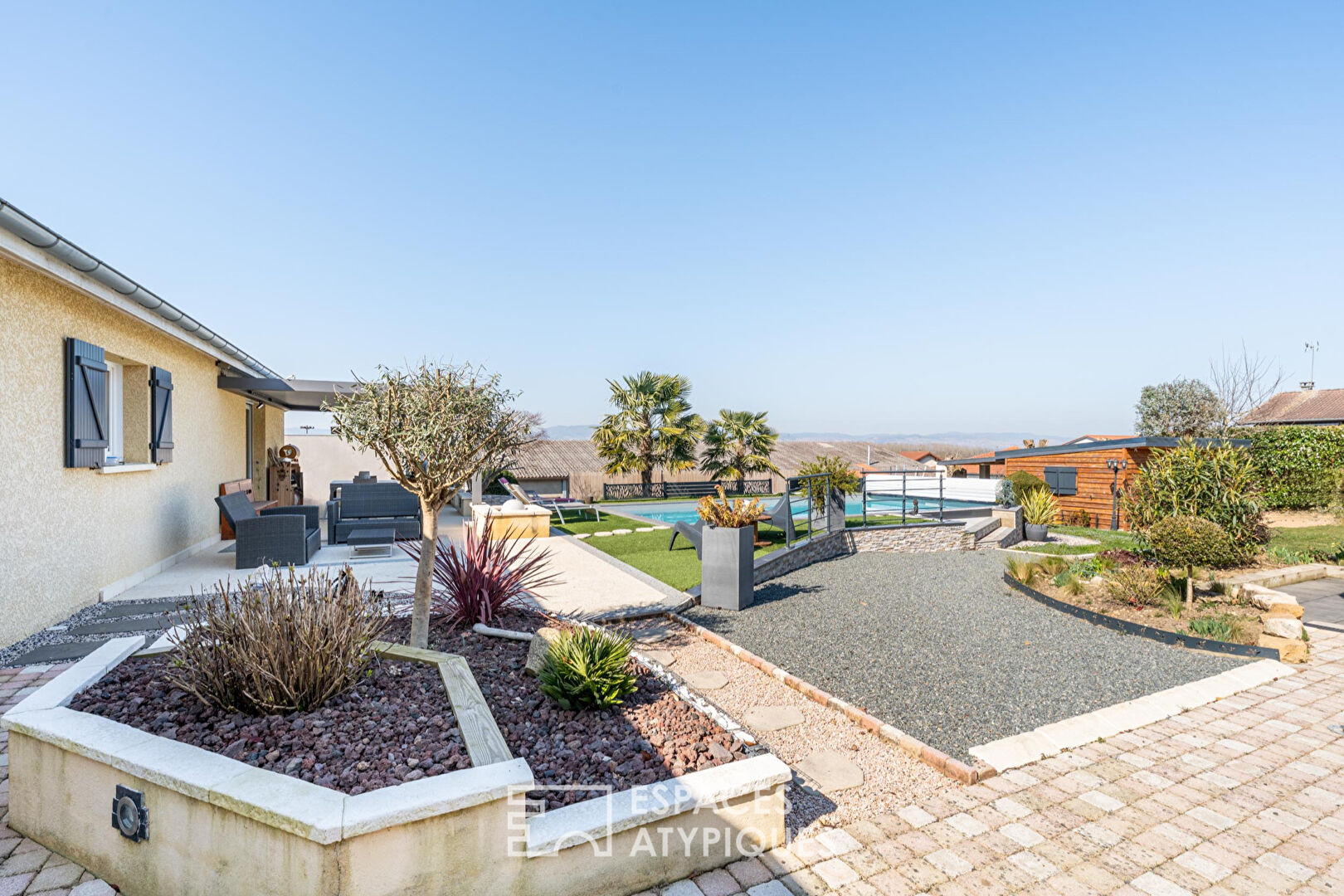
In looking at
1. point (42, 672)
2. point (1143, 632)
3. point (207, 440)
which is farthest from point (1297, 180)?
point (207, 440)

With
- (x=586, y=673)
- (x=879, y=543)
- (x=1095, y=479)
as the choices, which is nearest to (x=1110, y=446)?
(x=1095, y=479)

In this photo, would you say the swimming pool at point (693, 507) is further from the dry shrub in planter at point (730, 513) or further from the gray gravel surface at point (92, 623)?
the gray gravel surface at point (92, 623)

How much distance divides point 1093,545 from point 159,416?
48.1ft

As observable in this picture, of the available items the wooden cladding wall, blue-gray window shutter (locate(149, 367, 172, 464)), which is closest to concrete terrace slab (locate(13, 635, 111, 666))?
blue-gray window shutter (locate(149, 367, 172, 464))

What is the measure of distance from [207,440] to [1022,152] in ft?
49.4

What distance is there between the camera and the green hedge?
1438cm

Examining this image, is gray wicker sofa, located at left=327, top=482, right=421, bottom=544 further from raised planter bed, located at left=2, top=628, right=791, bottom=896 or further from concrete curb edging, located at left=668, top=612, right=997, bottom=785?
raised planter bed, located at left=2, top=628, right=791, bottom=896

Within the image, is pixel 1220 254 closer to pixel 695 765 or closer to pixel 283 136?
pixel 695 765

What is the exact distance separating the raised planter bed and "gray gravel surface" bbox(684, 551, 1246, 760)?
179cm

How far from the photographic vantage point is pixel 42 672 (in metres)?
4.19

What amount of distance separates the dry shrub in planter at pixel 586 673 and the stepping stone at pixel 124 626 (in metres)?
3.67

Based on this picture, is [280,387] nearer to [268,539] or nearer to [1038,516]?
[268,539]

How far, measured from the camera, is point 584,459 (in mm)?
32125

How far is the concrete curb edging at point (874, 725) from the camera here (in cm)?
312
